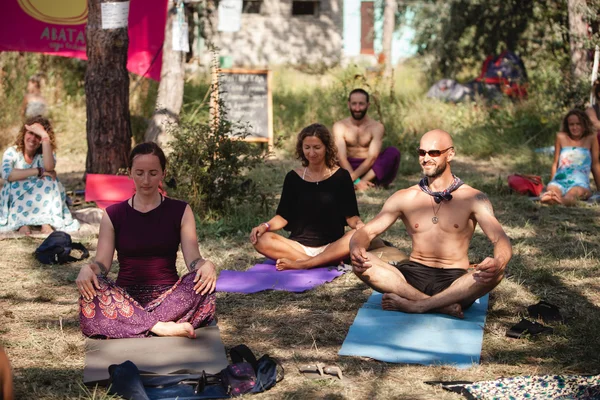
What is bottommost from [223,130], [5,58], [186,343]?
[186,343]

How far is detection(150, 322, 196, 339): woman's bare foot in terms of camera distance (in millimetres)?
5191

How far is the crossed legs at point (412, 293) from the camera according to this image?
5652 millimetres

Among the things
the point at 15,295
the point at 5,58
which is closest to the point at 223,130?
A: the point at 15,295

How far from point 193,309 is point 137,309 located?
1.14 ft

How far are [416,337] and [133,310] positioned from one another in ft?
5.72

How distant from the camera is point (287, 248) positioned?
7281 mm

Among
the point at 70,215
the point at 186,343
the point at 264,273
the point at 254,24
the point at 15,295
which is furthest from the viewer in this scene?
the point at 254,24

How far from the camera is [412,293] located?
231 inches

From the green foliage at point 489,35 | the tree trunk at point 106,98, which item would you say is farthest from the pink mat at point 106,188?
the green foliage at point 489,35

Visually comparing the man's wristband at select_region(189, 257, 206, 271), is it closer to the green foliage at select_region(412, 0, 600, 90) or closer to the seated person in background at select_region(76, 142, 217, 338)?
the seated person in background at select_region(76, 142, 217, 338)

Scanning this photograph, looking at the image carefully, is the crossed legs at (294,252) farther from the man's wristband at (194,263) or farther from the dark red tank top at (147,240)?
the man's wristband at (194,263)

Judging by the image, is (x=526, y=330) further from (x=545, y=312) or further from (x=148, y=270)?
(x=148, y=270)

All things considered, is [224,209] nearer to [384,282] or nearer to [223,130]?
[223,130]

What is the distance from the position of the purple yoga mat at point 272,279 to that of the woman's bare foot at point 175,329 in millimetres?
1409
